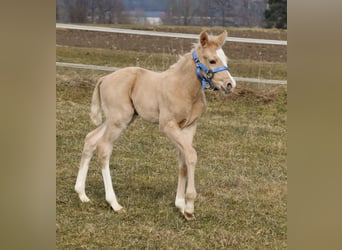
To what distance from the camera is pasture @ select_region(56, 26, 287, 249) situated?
5.08 feet

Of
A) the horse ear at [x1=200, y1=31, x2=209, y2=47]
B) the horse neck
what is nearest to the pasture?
the horse neck

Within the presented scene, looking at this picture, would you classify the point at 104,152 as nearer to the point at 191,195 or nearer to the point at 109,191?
the point at 109,191

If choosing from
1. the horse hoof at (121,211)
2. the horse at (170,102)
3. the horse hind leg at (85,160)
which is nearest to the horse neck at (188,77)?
the horse at (170,102)

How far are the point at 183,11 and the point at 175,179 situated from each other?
90 centimetres

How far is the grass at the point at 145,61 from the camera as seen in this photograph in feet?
8.00

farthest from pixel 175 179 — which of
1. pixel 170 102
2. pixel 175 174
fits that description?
pixel 170 102

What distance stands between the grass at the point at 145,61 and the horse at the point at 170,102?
716 mm

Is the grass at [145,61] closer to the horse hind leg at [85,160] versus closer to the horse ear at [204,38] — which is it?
the horse hind leg at [85,160]

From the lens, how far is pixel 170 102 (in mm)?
1576

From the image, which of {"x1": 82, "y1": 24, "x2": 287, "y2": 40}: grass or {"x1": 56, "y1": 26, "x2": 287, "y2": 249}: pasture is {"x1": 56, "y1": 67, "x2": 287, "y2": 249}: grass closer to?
{"x1": 56, "y1": 26, "x2": 287, "y2": 249}: pasture

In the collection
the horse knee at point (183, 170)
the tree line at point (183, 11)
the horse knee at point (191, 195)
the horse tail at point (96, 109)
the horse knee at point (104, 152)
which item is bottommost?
the horse knee at point (191, 195)

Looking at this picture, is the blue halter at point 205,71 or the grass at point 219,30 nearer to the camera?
the blue halter at point 205,71
